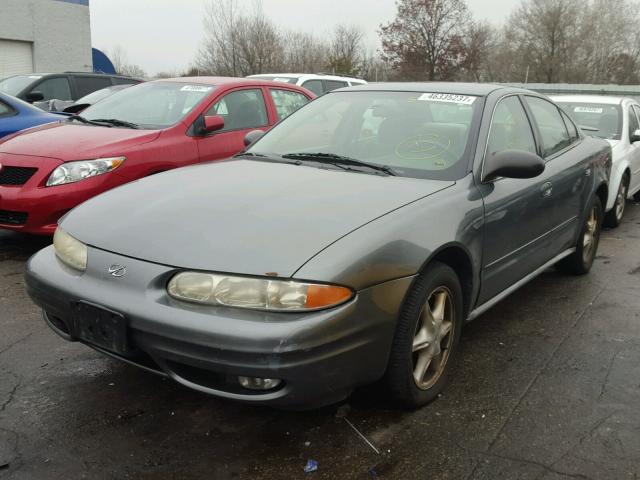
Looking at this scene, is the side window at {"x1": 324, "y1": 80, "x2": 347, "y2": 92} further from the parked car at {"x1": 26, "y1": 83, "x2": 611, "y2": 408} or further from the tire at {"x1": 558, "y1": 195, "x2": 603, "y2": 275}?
the parked car at {"x1": 26, "y1": 83, "x2": 611, "y2": 408}

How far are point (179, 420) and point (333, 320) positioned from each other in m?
0.98

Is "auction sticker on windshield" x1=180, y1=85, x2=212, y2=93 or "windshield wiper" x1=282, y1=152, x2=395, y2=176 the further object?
"auction sticker on windshield" x1=180, y1=85, x2=212, y2=93

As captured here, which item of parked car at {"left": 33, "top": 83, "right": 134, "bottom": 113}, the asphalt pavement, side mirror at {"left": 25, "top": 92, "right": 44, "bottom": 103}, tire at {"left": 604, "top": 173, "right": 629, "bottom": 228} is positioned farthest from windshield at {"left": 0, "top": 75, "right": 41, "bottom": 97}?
tire at {"left": 604, "top": 173, "right": 629, "bottom": 228}

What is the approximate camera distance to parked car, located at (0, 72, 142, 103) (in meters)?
9.52

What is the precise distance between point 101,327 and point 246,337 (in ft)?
2.18

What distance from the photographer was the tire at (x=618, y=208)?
6875mm

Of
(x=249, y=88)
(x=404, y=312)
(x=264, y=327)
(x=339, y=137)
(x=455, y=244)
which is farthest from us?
(x=249, y=88)

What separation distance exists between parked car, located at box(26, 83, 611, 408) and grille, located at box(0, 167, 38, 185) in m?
2.08

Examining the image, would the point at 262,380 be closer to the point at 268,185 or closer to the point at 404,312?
the point at 404,312

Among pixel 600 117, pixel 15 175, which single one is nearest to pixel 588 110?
pixel 600 117

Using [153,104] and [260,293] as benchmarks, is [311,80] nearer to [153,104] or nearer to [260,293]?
[153,104]

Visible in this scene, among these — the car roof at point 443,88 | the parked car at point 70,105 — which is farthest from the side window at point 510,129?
the parked car at point 70,105

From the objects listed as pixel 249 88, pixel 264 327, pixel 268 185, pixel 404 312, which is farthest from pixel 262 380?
pixel 249 88

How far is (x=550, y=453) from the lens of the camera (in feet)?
8.20
